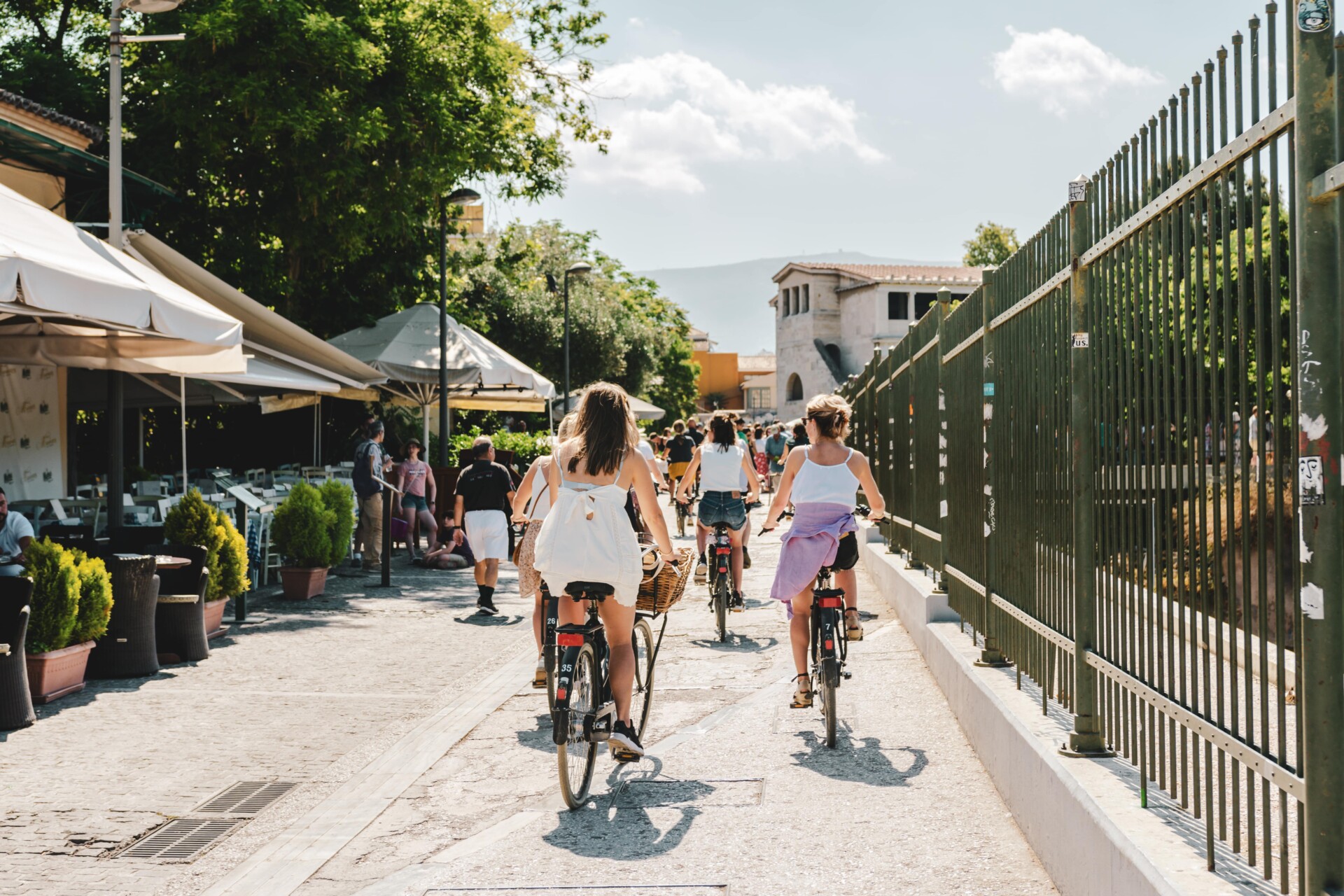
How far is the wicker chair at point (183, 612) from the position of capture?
9.54 meters

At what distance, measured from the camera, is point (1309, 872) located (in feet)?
9.26

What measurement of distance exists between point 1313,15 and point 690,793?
4247 millimetres

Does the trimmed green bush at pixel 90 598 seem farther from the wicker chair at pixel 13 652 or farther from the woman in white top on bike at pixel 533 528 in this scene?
the woman in white top on bike at pixel 533 528

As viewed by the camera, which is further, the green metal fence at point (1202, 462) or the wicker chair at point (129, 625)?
the wicker chair at point (129, 625)

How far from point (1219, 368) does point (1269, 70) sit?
708 mm

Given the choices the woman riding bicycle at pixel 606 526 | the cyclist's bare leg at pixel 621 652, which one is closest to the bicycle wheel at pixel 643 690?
the cyclist's bare leg at pixel 621 652

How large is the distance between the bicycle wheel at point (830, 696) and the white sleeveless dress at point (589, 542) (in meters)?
1.39

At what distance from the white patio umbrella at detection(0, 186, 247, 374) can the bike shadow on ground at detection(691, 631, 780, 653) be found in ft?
14.3

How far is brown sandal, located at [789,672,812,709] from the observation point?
7.18m

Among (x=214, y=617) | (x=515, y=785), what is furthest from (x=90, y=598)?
(x=515, y=785)

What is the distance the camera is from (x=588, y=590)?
586cm

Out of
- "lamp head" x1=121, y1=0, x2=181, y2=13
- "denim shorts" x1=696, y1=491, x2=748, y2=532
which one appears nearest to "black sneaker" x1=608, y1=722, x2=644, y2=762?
"denim shorts" x1=696, y1=491, x2=748, y2=532

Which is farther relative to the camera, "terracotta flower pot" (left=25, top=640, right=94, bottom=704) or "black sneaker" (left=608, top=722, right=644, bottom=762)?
"terracotta flower pot" (left=25, top=640, right=94, bottom=704)

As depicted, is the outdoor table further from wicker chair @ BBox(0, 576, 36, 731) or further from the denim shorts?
the denim shorts
